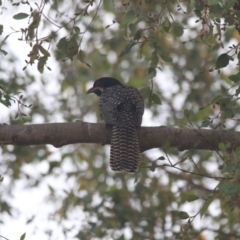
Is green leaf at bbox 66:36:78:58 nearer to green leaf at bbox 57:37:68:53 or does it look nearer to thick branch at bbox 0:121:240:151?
green leaf at bbox 57:37:68:53

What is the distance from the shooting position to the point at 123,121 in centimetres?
734

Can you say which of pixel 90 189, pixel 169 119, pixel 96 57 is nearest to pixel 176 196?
pixel 90 189

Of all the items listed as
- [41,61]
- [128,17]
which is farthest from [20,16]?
[128,17]

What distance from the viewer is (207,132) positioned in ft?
21.2

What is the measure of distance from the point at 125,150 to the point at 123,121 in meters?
0.42

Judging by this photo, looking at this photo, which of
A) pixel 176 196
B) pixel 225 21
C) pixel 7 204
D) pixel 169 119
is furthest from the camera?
pixel 169 119

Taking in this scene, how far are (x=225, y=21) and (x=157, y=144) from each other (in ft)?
4.47

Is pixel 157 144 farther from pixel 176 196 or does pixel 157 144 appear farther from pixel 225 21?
pixel 176 196

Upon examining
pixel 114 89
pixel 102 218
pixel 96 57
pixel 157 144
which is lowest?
pixel 157 144

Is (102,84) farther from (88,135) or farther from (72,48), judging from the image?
(72,48)

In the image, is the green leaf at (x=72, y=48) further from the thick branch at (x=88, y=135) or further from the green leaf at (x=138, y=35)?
the thick branch at (x=88, y=135)

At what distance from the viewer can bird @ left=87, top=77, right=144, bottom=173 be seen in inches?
276

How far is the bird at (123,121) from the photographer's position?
23.0 feet

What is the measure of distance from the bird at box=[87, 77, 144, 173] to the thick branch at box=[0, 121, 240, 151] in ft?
1.17
